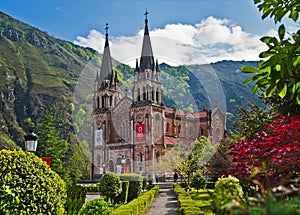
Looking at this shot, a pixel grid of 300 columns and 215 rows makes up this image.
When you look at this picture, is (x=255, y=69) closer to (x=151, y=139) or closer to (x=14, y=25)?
(x=151, y=139)

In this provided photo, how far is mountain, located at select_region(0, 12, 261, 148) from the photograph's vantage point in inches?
3455

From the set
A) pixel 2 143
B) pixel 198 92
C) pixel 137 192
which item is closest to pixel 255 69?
pixel 137 192

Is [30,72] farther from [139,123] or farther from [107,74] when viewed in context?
[139,123]

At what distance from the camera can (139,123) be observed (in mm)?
55625


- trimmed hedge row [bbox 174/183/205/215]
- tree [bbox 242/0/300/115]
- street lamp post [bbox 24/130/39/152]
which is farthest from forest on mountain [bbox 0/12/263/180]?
tree [bbox 242/0/300/115]

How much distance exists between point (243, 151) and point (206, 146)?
2831 cm

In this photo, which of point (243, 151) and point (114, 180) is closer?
point (243, 151)

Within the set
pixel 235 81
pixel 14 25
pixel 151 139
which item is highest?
pixel 14 25

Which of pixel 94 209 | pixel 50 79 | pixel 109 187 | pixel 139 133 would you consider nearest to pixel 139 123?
pixel 139 133

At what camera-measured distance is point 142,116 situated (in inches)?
2181

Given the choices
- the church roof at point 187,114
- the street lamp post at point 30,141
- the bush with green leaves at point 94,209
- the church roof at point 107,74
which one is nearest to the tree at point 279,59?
the street lamp post at point 30,141

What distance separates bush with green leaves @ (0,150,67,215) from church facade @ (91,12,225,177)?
43466 millimetres

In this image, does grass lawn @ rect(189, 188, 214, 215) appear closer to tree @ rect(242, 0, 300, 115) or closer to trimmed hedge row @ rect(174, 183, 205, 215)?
trimmed hedge row @ rect(174, 183, 205, 215)

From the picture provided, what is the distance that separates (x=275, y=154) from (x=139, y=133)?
4731 cm
